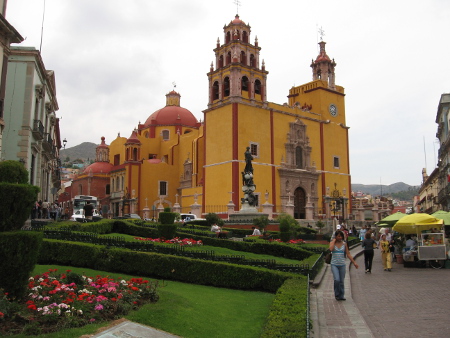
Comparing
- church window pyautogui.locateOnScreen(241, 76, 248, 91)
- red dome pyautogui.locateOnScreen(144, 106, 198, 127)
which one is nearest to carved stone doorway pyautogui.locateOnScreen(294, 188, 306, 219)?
church window pyautogui.locateOnScreen(241, 76, 248, 91)

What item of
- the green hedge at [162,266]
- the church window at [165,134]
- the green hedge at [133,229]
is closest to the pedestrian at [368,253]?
the green hedge at [162,266]

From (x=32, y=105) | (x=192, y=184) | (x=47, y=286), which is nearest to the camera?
(x=47, y=286)

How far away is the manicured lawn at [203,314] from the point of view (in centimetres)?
618

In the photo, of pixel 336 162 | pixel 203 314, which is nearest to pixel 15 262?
pixel 203 314

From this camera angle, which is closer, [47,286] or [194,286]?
[47,286]

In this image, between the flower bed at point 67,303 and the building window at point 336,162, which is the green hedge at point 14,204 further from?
the building window at point 336,162

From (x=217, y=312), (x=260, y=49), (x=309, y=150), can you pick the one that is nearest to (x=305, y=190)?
(x=309, y=150)

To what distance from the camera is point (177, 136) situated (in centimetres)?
4966

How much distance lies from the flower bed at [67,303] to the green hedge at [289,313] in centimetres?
206

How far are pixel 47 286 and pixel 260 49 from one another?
1444 inches

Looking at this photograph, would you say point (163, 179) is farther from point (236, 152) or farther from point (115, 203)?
point (236, 152)

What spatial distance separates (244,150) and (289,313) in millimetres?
29999

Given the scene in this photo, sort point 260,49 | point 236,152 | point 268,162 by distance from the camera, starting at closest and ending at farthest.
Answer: point 236,152 < point 268,162 < point 260,49

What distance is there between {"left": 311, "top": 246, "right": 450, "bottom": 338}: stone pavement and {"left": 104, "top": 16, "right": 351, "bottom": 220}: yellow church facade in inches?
849
